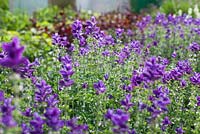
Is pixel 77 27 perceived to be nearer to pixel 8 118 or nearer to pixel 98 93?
pixel 98 93

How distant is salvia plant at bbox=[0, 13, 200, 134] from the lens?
2.53m

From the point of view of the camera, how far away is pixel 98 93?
3.13m

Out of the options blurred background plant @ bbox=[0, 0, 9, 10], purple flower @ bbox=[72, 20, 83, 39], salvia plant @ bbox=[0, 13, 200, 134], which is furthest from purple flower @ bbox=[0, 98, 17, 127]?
blurred background plant @ bbox=[0, 0, 9, 10]

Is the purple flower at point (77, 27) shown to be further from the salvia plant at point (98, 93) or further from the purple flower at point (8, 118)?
the purple flower at point (8, 118)

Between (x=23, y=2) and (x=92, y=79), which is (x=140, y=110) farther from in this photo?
(x=23, y=2)

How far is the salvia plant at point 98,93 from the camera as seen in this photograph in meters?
2.53

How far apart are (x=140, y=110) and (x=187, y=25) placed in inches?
188

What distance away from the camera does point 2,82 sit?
4.03 m

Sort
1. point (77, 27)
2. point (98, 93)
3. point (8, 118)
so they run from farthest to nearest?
point (77, 27) → point (98, 93) → point (8, 118)

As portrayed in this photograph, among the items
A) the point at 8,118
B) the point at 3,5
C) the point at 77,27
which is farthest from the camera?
the point at 3,5

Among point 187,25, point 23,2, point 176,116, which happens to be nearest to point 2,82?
point 176,116

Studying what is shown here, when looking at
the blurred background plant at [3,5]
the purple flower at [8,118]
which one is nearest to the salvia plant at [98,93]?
the purple flower at [8,118]

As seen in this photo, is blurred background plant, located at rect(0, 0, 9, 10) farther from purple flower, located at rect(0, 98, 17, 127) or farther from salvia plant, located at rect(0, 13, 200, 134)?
purple flower, located at rect(0, 98, 17, 127)

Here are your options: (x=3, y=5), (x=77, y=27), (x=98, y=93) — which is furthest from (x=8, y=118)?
(x=3, y=5)
